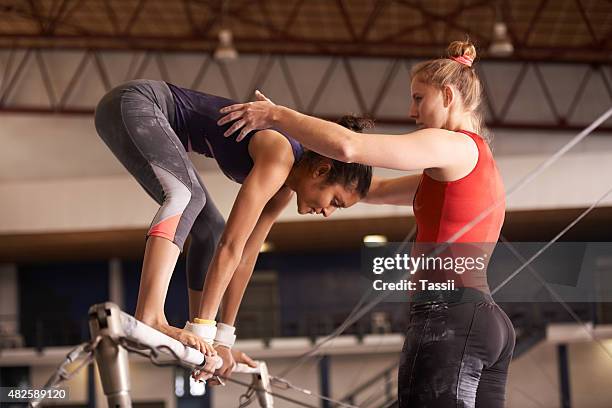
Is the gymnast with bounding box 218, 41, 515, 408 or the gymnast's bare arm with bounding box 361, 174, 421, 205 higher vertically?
the gymnast's bare arm with bounding box 361, 174, 421, 205

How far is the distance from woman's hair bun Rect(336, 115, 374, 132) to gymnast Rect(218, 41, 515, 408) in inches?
11.3

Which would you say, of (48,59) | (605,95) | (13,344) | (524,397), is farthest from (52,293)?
(524,397)

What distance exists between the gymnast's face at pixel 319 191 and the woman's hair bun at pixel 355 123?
14cm

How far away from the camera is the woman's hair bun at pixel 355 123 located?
7.34 feet

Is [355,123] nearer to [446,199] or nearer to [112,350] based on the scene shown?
[446,199]

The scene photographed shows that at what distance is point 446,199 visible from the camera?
1852mm

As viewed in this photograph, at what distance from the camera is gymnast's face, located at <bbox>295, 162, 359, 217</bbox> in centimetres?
217

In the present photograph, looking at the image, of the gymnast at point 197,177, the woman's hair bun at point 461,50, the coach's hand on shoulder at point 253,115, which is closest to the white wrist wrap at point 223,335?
the gymnast at point 197,177

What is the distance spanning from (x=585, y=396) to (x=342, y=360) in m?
12.6

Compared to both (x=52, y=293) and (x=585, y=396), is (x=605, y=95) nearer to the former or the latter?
(x=52, y=293)

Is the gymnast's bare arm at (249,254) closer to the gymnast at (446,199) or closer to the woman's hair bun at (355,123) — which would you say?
the woman's hair bun at (355,123)

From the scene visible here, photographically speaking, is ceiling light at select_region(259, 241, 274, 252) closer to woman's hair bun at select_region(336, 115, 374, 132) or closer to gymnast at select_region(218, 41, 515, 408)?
woman's hair bun at select_region(336, 115, 374, 132)

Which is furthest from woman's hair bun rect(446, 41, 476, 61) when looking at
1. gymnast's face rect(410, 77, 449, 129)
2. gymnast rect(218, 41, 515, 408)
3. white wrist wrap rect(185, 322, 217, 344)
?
white wrist wrap rect(185, 322, 217, 344)

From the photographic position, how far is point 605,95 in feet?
41.3
